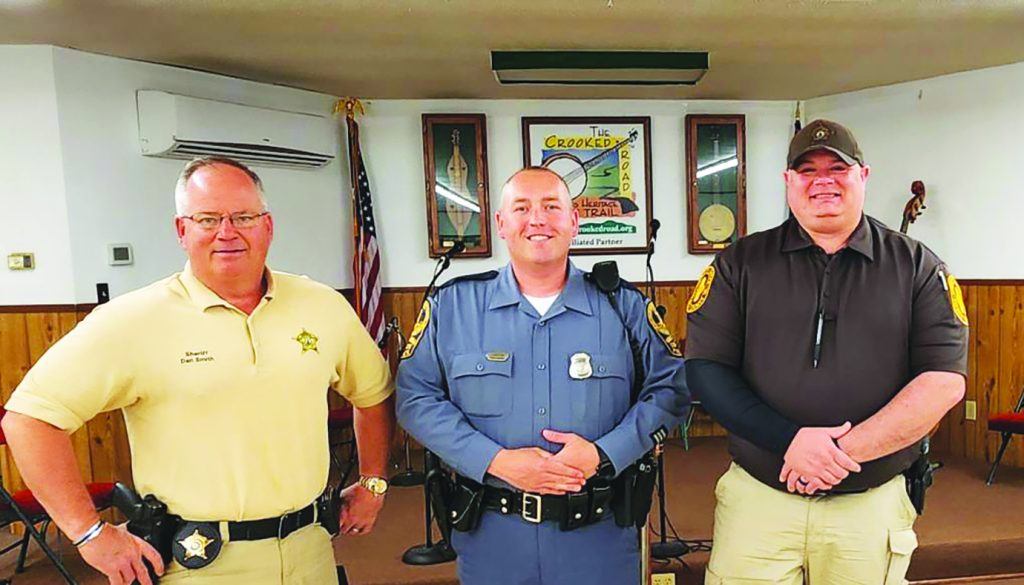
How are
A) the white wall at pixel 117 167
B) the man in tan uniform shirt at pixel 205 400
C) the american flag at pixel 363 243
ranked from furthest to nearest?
the american flag at pixel 363 243, the white wall at pixel 117 167, the man in tan uniform shirt at pixel 205 400

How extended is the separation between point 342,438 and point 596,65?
2746 mm

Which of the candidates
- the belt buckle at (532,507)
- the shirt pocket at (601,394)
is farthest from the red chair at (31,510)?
the shirt pocket at (601,394)

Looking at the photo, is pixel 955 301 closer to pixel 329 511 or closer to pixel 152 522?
pixel 329 511

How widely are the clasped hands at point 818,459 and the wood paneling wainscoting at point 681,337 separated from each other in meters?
3.30

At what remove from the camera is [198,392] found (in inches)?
57.0

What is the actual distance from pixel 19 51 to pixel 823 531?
3.92 metres

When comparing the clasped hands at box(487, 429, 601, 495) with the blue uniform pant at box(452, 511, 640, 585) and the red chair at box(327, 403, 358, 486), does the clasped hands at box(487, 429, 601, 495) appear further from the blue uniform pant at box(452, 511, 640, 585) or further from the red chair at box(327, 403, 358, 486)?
the red chair at box(327, 403, 358, 486)

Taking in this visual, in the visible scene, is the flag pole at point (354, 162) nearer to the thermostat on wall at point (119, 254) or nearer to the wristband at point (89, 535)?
the thermostat on wall at point (119, 254)

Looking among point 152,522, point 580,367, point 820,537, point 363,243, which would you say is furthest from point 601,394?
point 363,243

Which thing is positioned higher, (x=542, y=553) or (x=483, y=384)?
(x=483, y=384)

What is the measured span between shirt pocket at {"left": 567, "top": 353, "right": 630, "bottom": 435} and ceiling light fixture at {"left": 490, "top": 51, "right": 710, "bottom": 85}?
7.65 ft

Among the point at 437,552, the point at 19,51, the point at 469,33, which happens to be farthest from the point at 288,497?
the point at 19,51

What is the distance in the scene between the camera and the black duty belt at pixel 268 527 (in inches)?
58.8

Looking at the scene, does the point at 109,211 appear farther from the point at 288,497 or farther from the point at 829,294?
the point at 829,294
